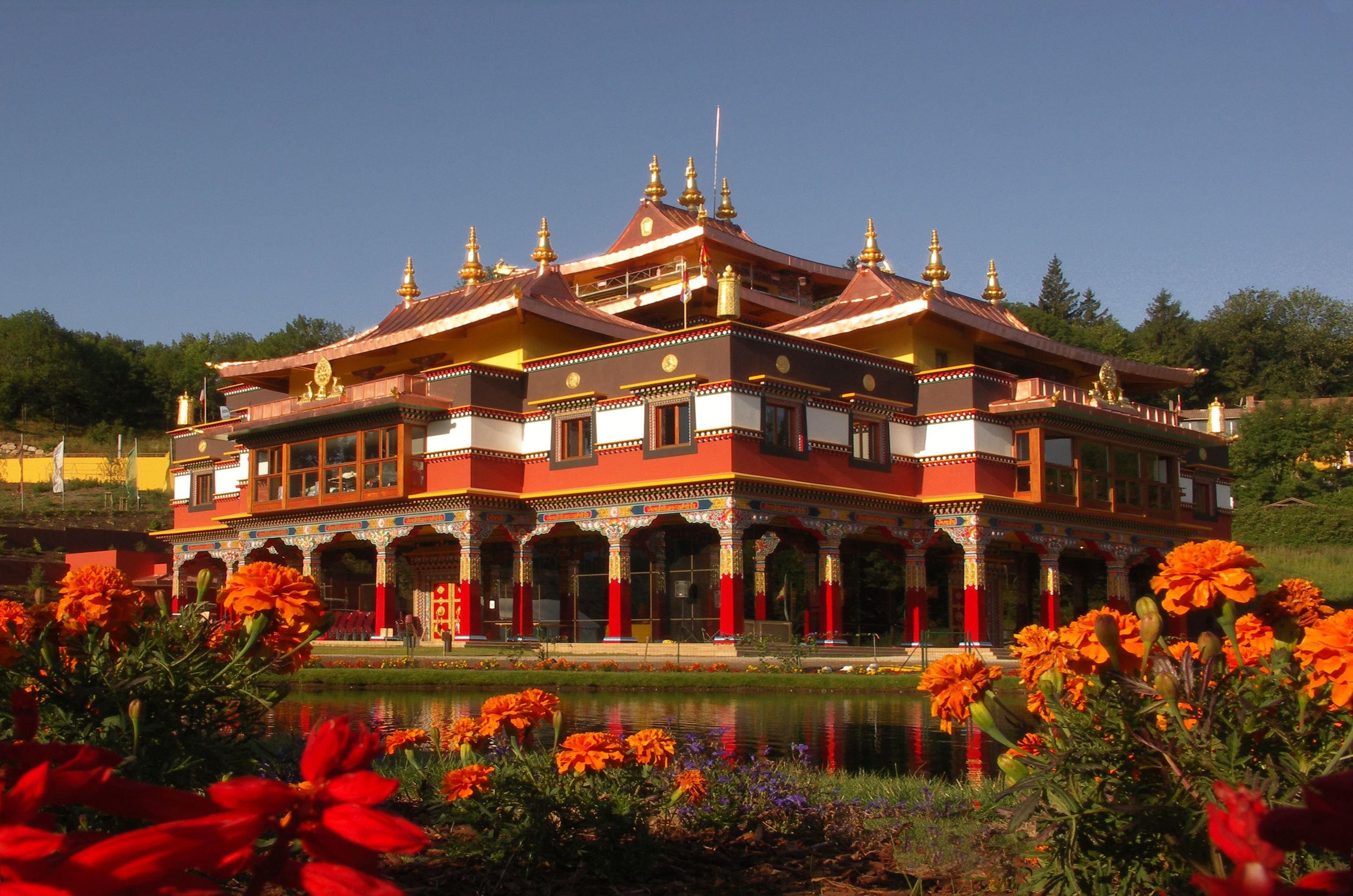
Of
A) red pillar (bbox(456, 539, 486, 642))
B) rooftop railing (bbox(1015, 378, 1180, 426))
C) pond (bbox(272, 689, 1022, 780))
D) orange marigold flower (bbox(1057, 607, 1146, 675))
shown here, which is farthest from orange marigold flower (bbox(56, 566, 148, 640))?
rooftop railing (bbox(1015, 378, 1180, 426))

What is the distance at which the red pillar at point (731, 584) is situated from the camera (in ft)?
103

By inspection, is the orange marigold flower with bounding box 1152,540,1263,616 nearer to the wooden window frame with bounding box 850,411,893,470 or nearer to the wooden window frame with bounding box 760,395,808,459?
the wooden window frame with bounding box 760,395,808,459

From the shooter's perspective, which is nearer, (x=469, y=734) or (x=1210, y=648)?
(x=1210, y=648)

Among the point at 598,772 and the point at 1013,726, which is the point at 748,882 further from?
the point at 1013,726

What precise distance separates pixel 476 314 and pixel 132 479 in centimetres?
3180

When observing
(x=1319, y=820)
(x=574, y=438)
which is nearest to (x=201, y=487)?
(x=574, y=438)

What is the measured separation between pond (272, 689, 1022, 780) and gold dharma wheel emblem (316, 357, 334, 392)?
53.8 ft

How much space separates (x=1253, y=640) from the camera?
5.83 meters

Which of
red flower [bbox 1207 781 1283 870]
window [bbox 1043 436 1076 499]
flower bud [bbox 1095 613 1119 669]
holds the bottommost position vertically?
red flower [bbox 1207 781 1283 870]

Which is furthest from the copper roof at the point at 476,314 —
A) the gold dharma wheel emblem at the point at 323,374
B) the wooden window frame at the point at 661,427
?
the wooden window frame at the point at 661,427

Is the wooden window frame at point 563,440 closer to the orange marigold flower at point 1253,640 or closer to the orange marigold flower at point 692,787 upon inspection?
the orange marigold flower at point 692,787

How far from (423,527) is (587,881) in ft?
99.9

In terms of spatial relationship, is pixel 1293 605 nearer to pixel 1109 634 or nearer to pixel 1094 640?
pixel 1094 640

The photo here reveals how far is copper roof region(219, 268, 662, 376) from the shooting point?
36344 mm
